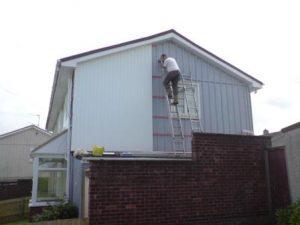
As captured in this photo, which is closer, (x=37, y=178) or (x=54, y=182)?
(x=37, y=178)

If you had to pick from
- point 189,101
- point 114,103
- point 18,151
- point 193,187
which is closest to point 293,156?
point 193,187

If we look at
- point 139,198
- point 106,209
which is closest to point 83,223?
point 106,209

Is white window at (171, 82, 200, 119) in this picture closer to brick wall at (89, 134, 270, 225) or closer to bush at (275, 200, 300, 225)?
brick wall at (89, 134, 270, 225)

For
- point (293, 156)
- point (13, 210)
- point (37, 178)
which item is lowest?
point (13, 210)

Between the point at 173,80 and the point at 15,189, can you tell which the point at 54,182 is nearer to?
the point at 173,80

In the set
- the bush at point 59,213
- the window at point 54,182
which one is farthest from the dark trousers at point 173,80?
the bush at point 59,213

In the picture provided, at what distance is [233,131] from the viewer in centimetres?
1358

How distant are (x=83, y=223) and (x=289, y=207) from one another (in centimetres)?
444

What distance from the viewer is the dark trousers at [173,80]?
11625mm

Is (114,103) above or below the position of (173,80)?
below

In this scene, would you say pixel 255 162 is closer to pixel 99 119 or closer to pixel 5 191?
pixel 99 119

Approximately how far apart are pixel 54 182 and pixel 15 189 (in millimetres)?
8075

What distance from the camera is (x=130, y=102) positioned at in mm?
12383

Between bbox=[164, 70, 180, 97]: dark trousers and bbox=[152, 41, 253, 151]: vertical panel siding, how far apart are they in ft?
1.70
